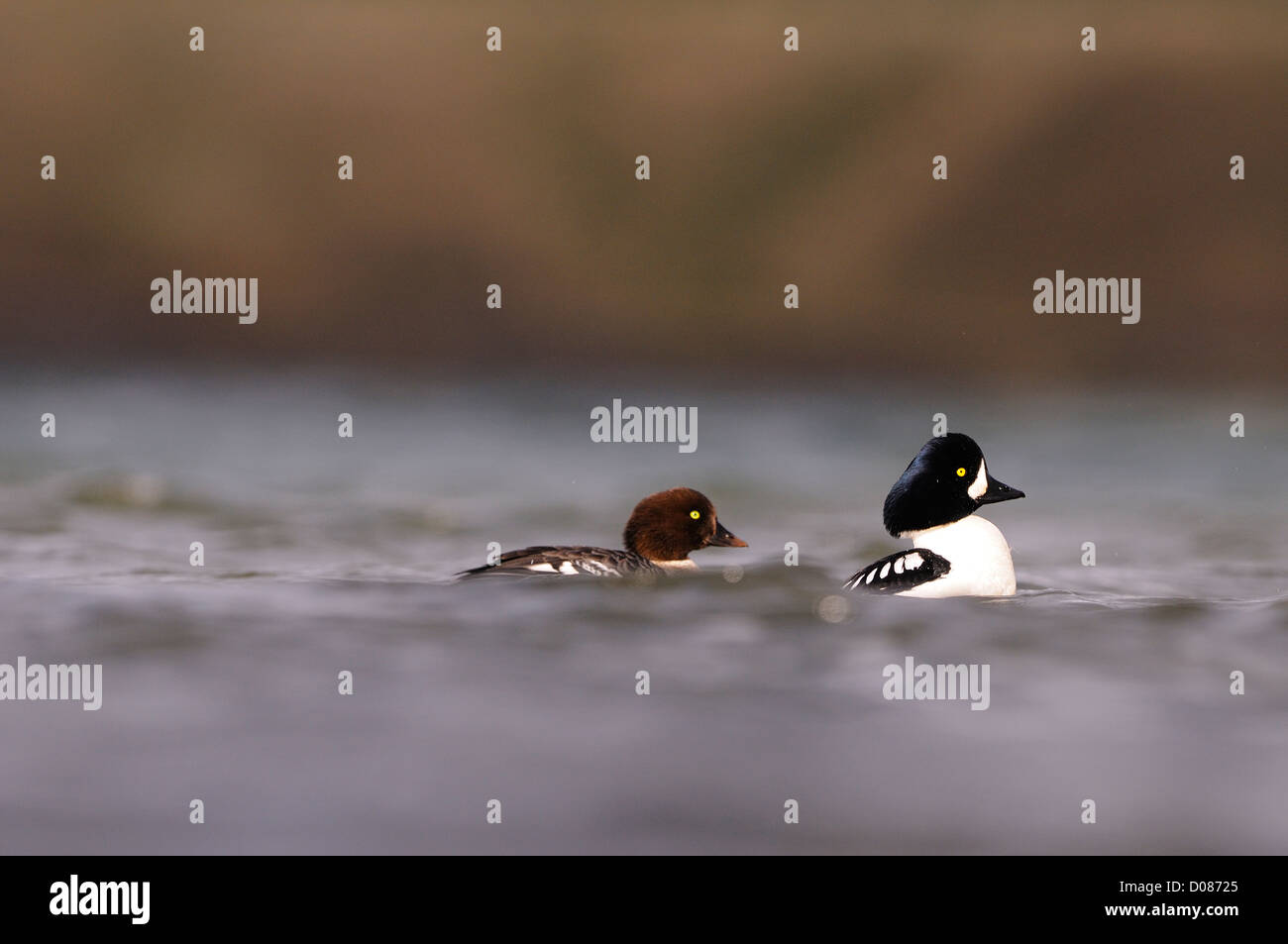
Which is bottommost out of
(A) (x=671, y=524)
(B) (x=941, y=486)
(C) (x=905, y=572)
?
(C) (x=905, y=572)

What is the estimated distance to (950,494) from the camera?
8188 millimetres

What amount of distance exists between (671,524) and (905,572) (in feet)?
4.16

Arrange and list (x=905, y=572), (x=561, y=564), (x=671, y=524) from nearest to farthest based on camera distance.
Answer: (x=905, y=572)
(x=561, y=564)
(x=671, y=524)

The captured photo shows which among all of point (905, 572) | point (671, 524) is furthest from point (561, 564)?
point (905, 572)

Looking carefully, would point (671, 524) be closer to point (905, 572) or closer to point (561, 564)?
point (561, 564)

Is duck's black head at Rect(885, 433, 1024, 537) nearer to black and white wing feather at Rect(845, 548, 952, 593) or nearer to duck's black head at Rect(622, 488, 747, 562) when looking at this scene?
black and white wing feather at Rect(845, 548, 952, 593)

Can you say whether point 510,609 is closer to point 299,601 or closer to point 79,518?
point 299,601

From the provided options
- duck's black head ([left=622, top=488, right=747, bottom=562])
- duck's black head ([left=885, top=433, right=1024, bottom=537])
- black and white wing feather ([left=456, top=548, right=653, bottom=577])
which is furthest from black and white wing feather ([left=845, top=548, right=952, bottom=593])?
black and white wing feather ([left=456, top=548, right=653, bottom=577])

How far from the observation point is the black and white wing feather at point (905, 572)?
7996 mm

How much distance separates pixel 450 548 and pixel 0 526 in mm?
2856

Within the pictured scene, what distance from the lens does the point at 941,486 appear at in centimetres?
819

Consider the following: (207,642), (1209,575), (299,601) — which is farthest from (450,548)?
(1209,575)

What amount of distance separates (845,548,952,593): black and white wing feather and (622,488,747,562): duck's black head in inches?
38.1

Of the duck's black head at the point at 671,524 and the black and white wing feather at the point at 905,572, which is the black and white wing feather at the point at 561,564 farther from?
the black and white wing feather at the point at 905,572
